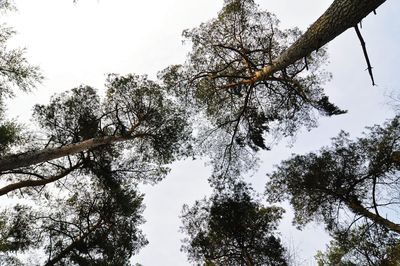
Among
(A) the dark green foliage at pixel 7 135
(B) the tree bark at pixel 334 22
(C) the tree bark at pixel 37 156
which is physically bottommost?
(B) the tree bark at pixel 334 22

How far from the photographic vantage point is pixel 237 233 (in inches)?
485

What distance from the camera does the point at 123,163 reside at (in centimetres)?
1296

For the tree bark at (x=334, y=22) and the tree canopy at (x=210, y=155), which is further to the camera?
the tree canopy at (x=210, y=155)

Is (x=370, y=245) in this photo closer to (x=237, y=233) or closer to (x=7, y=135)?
(x=237, y=233)

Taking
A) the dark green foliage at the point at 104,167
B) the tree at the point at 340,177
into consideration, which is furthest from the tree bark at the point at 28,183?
the tree at the point at 340,177

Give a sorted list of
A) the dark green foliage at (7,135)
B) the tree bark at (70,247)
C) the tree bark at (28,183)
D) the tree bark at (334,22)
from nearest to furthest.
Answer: the tree bark at (334,22) < the tree bark at (28,183) < the tree bark at (70,247) < the dark green foliage at (7,135)

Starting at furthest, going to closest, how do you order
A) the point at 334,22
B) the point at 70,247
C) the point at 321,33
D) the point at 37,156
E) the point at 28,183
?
the point at 70,247 → the point at 28,183 → the point at 37,156 → the point at 321,33 → the point at 334,22

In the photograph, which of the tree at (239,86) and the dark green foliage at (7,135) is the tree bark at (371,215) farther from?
the dark green foliage at (7,135)

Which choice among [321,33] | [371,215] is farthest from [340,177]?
[321,33]

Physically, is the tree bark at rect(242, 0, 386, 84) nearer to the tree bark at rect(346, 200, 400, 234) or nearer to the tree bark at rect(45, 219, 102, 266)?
the tree bark at rect(346, 200, 400, 234)

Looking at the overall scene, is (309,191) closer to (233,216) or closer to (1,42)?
(233,216)

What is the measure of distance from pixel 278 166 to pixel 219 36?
5842 mm

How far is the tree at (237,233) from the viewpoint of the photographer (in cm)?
1230

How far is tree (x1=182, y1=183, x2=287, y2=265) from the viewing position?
12.3 metres
